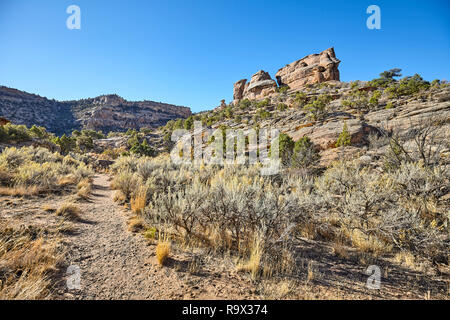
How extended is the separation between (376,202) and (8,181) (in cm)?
1122

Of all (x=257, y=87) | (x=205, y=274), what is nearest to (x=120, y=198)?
(x=205, y=274)

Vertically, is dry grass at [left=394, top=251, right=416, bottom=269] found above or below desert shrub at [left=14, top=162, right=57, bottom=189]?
below

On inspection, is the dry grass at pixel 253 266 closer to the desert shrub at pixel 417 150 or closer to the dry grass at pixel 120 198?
the dry grass at pixel 120 198

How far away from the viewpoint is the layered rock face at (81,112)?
2301 inches

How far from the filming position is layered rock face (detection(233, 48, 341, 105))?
167 feet

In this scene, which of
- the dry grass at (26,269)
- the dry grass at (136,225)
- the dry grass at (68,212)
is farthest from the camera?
the dry grass at (68,212)

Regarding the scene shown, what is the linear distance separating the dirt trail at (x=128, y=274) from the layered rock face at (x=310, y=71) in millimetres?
61275

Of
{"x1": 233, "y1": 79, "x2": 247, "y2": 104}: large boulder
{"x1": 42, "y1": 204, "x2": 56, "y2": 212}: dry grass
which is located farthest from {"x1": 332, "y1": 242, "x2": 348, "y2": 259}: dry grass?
{"x1": 233, "y1": 79, "x2": 247, "y2": 104}: large boulder

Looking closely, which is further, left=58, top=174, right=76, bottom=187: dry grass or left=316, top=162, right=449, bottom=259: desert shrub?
left=58, top=174, right=76, bottom=187: dry grass

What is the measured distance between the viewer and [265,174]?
7.91 m

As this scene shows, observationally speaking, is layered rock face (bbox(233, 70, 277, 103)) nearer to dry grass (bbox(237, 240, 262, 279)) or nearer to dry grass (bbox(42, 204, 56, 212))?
dry grass (bbox(42, 204, 56, 212))

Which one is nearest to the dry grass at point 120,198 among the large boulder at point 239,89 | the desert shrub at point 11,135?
the desert shrub at point 11,135

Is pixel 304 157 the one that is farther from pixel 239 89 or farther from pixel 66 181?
pixel 239 89

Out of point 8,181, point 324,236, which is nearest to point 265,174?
point 324,236
